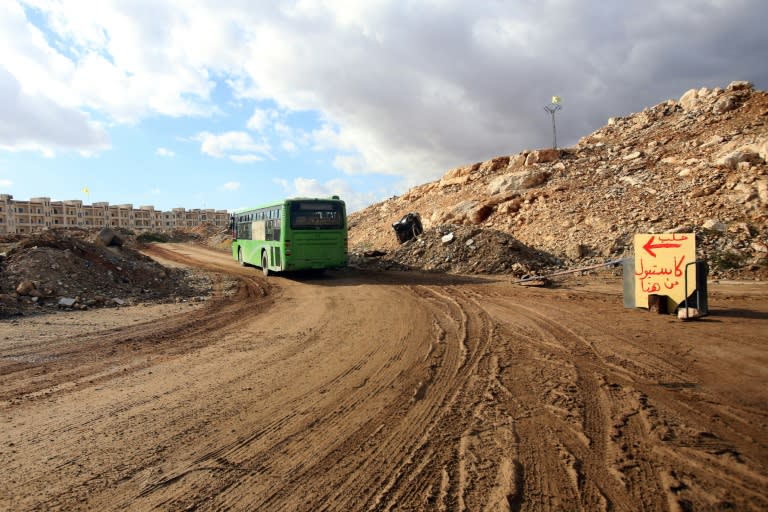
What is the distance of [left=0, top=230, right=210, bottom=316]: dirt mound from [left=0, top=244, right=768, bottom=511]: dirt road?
2984 millimetres

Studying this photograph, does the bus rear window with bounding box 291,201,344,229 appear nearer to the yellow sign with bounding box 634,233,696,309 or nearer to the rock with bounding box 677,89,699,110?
the yellow sign with bounding box 634,233,696,309

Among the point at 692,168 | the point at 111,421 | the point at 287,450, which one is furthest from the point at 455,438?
the point at 692,168

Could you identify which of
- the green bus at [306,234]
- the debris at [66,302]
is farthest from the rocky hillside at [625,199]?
the debris at [66,302]

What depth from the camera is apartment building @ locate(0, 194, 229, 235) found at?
6488cm

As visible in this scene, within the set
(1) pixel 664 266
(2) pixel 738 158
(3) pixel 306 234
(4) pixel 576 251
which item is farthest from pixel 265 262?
(2) pixel 738 158

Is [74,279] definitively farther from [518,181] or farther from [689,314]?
[518,181]

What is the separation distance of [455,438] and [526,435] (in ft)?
2.03

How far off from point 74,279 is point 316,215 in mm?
7629

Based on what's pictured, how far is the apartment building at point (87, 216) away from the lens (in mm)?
64875

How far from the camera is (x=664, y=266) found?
28.9 ft

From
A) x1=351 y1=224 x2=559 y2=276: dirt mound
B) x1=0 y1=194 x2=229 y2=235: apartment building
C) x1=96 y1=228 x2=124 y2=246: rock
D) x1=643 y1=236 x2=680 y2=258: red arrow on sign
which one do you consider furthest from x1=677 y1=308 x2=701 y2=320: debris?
x1=0 y1=194 x2=229 y2=235: apartment building

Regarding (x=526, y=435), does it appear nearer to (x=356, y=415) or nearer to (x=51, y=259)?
(x=356, y=415)

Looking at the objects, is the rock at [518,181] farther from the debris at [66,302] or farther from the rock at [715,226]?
the debris at [66,302]

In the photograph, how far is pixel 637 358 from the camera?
19.9ft
